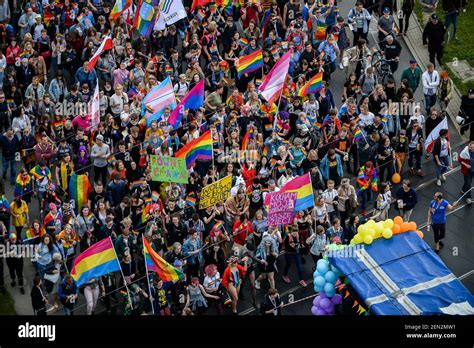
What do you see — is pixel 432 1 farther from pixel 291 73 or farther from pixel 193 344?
pixel 193 344

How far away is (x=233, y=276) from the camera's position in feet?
86.4

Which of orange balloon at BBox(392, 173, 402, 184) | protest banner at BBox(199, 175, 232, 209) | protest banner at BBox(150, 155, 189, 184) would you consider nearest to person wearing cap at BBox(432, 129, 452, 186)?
orange balloon at BBox(392, 173, 402, 184)

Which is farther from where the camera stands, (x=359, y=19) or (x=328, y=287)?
(x=359, y=19)

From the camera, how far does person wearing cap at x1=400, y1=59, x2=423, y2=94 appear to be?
3291 cm

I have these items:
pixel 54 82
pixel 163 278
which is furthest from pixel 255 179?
pixel 54 82

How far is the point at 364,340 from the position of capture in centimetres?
1516

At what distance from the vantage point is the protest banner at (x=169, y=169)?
27.3 meters

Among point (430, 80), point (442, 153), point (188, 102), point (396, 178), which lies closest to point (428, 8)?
point (430, 80)

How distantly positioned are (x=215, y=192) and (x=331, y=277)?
4044mm

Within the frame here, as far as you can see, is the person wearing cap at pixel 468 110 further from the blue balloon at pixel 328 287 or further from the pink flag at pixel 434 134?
the blue balloon at pixel 328 287

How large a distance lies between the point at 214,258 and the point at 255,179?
9.08 ft

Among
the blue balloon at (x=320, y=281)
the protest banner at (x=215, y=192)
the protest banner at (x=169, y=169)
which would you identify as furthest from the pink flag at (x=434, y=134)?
the blue balloon at (x=320, y=281)

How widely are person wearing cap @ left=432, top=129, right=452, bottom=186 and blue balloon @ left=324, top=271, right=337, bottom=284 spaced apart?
7036 mm

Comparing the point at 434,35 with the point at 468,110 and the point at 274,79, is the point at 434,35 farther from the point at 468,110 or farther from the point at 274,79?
the point at 274,79
